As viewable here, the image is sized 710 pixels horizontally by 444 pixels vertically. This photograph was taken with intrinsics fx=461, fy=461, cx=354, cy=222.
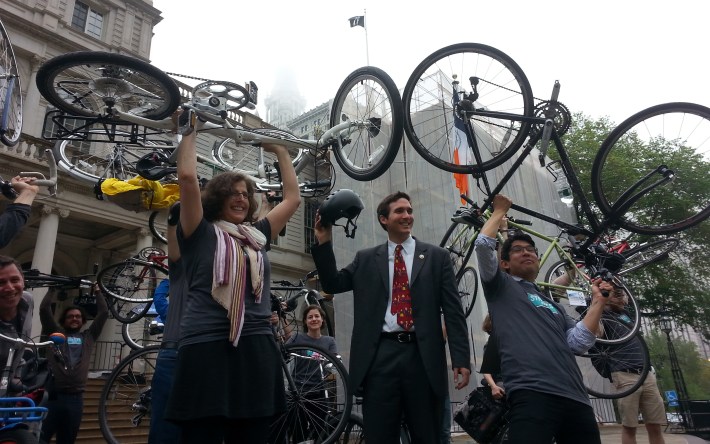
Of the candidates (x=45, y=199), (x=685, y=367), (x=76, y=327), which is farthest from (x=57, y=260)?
(x=685, y=367)

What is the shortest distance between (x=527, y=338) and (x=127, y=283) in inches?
232

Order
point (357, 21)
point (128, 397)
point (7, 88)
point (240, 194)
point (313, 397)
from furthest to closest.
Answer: point (357, 21) → point (128, 397) → point (313, 397) → point (7, 88) → point (240, 194)

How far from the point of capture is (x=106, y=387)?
13.0ft

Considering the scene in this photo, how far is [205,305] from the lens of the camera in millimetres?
1994

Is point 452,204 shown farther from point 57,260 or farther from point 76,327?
point 57,260

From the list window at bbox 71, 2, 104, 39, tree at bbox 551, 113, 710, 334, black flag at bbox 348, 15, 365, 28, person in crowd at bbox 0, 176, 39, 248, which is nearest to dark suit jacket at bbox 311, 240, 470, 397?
person in crowd at bbox 0, 176, 39, 248

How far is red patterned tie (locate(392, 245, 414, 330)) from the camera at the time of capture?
94.1 inches

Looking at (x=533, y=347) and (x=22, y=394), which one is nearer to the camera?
(x=533, y=347)

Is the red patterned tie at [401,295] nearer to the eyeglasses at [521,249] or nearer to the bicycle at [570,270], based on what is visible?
the eyeglasses at [521,249]

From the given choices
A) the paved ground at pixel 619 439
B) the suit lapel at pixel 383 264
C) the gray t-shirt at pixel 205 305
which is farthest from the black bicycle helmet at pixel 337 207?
the paved ground at pixel 619 439

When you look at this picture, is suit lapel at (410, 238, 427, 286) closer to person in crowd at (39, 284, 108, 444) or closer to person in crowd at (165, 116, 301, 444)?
person in crowd at (165, 116, 301, 444)

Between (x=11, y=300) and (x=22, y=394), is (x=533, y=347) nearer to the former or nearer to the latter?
(x=22, y=394)

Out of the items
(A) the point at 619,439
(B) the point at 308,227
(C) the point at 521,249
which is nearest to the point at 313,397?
(C) the point at 521,249

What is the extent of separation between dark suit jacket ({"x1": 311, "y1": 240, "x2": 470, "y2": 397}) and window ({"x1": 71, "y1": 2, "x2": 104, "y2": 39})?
64.9ft
